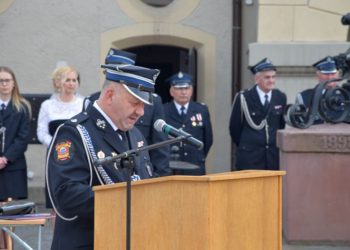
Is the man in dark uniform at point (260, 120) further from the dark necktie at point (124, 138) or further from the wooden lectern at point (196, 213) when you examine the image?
the wooden lectern at point (196, 213)

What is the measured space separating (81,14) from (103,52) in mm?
556

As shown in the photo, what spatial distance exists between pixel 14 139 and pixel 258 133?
106 inches

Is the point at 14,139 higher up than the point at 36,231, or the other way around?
the point at 14,139

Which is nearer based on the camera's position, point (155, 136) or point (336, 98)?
point (155, 136)

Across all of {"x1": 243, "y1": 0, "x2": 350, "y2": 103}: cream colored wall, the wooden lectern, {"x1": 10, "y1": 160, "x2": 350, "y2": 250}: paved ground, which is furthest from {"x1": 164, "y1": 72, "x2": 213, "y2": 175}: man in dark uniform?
the wooden lectern

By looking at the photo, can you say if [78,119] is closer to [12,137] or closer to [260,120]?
[12,137]

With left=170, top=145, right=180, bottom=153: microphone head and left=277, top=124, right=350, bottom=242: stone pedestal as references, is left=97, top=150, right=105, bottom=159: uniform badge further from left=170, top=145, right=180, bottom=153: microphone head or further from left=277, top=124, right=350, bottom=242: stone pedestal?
left=170, top=145, right=180, bottom=153: microphone head

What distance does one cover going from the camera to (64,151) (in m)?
4.15

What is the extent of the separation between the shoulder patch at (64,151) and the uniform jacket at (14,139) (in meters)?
4.78

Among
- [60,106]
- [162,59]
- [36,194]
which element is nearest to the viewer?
[60,106]

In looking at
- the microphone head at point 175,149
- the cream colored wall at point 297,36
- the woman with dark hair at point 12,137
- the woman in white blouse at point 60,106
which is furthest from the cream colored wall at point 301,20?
the woman with dark hair at point 12,137

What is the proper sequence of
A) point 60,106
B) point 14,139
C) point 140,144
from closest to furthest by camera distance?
point 140,144 → point 60,106 → point 14,139

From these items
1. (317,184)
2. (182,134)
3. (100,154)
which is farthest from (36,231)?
(182,134)

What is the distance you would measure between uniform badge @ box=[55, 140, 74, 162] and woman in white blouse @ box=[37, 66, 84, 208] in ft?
14.8
